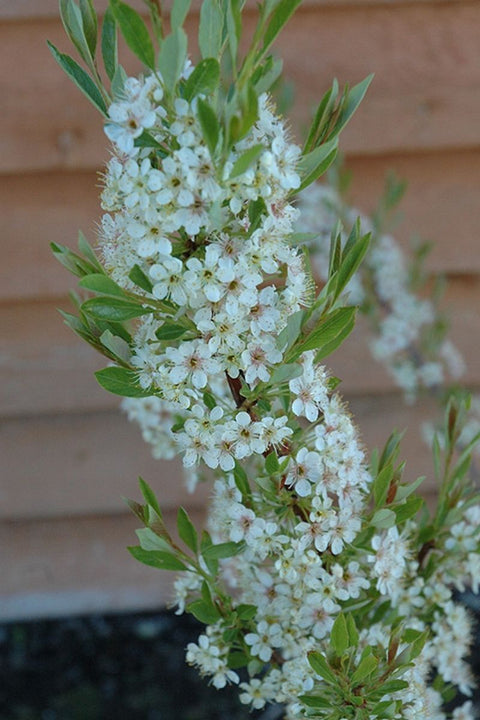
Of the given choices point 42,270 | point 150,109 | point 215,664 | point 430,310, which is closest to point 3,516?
point 42,270

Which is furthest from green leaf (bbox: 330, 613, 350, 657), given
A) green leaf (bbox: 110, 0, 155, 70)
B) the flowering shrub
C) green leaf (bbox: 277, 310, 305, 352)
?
green leaf (bbox: 110, 0, 155, 70)

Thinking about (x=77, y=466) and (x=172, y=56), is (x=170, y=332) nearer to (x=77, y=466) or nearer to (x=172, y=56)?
(x=172, y=56)

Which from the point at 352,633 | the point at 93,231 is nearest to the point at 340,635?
the point at 352,633

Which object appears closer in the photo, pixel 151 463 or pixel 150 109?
pixel 150 109

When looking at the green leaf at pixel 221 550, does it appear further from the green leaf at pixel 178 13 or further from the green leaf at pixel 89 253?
the green leaf at pixel 178 13

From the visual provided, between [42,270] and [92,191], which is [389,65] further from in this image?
[42,270]
